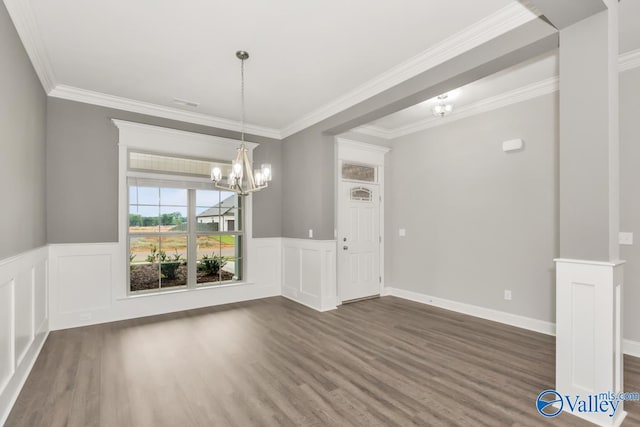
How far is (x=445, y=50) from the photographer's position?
2.92 meters

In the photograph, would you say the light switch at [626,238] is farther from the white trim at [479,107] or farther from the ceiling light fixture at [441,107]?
the ceiling light fixture at [441,107]

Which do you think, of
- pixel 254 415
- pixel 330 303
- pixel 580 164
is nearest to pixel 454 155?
pixel 580 164

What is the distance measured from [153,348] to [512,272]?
438cm

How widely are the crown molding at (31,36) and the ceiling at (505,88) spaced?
4.15 metres

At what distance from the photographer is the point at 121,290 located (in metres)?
4.22

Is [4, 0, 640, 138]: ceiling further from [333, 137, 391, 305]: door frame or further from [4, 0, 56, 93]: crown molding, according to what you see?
[333, 137, 391, 305]: door frame

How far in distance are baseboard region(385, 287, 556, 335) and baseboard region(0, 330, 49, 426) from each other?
479 centimetres

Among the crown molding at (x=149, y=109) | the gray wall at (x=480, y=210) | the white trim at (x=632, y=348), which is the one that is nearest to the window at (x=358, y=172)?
the gray wall at (x=480, y=210)

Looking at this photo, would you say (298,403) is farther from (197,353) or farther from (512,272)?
(512,272)

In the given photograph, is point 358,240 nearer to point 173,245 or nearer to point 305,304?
point 305,304

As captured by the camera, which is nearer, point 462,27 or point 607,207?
point 607,207

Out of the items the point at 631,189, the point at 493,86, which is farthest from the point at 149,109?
the point at 631,189

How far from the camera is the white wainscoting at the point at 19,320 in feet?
7.11

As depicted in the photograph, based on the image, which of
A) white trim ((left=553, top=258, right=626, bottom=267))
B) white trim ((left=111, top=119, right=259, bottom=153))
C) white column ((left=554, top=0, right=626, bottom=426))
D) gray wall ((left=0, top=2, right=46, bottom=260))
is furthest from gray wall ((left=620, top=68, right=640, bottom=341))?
gray wall ((left=0, top=2, right=46, bottom=260))
